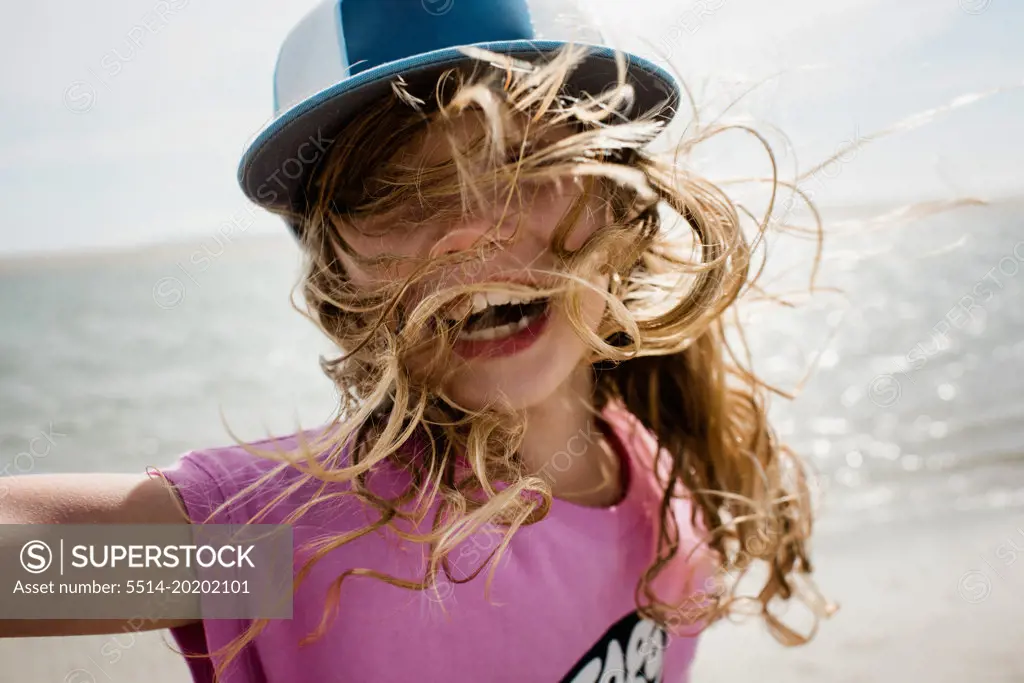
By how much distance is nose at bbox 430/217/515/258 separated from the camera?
1298mm

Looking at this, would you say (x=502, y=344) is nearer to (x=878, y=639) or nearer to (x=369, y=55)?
(x=369, y=55)

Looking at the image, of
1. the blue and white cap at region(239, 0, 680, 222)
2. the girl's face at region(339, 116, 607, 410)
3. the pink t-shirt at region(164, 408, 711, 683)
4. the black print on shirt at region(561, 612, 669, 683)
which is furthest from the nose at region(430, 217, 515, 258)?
the black print on shirt at region(561, 612, 669, 683)

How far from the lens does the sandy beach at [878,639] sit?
3.04 meters

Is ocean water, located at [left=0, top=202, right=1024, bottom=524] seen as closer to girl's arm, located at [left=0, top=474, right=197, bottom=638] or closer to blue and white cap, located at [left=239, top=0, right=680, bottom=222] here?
blue and white cap, located at [left=239, top=0, right=680, bottom=222]

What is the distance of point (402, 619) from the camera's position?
133 cm

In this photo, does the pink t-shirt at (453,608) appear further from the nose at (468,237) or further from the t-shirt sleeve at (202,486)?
the nose at (468,237)

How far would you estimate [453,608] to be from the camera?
4.51 feet

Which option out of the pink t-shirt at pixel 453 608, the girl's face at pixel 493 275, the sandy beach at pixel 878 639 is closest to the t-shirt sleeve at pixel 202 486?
the pink t-shirt at pixel 453 608

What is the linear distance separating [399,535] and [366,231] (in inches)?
19.4

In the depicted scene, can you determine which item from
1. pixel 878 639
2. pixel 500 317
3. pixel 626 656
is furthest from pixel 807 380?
pixel 500 317

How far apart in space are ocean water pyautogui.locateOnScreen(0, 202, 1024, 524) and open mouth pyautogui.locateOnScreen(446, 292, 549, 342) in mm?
502

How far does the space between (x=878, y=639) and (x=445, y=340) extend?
2679 millimetres

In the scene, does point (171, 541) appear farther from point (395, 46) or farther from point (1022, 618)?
point (1022, 618)

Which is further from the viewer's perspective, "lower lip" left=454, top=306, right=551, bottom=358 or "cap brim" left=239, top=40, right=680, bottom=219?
"lower lip" left=454, top=306, right=551, bottom=358
